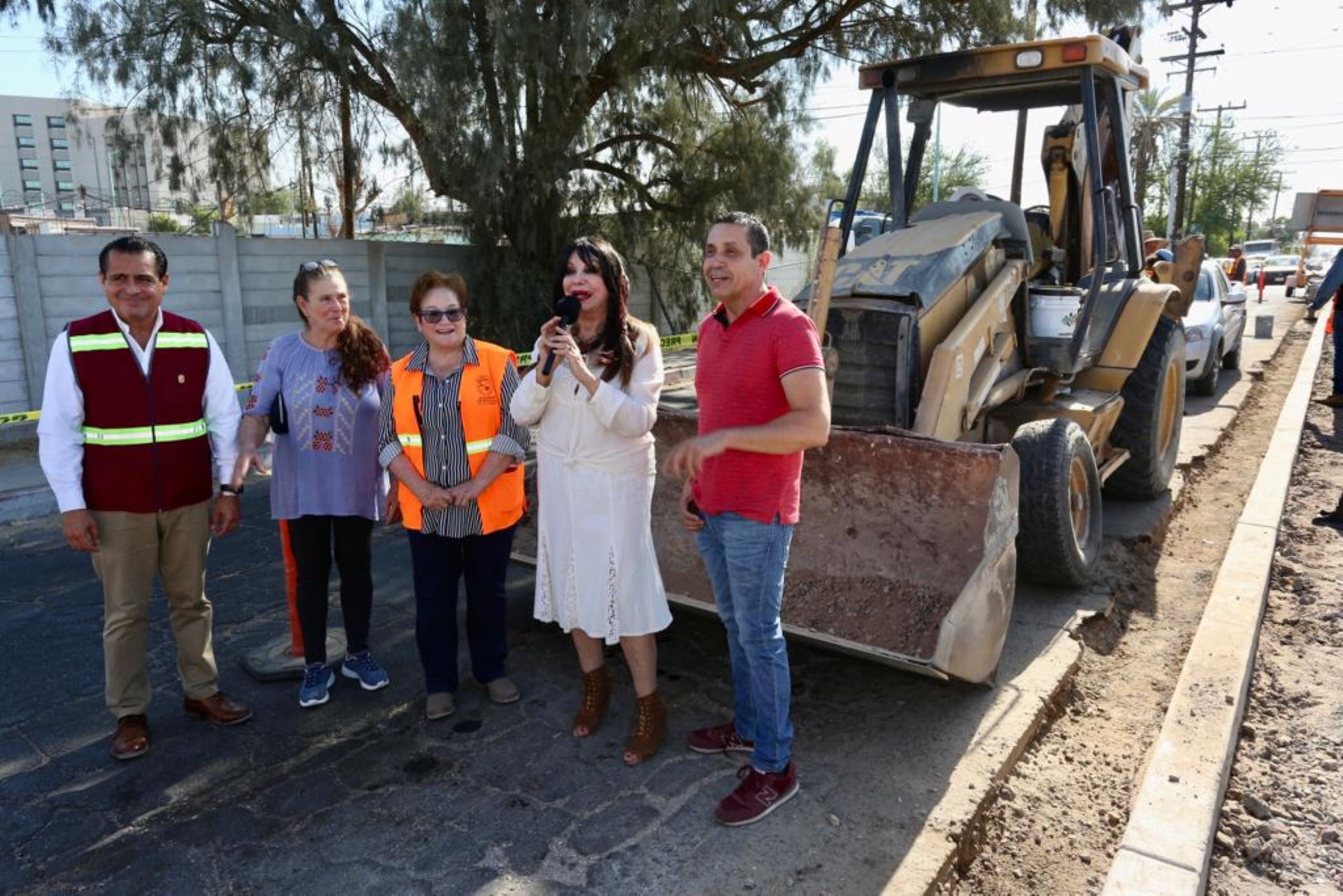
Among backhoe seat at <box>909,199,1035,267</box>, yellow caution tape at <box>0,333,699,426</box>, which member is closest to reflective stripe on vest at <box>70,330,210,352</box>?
yellow caution tape at <box>0,333,699,426</box>

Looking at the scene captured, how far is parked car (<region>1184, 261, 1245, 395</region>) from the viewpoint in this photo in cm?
1029

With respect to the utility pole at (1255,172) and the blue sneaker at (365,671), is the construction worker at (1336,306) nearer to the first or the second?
the blue sneaker at (365,671)

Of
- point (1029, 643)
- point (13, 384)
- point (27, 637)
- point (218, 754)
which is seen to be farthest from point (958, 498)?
point (13, 384)

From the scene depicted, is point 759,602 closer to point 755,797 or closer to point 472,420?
point 755,797

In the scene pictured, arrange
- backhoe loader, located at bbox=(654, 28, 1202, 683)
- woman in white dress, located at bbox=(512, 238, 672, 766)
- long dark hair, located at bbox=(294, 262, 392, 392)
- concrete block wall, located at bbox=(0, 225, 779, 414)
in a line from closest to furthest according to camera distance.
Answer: woman in white dress, located at bbox=(512, 238, 672, 766), long dark hair, located at bbox=(294, 262, 392, 392), backhoe loader, located at bbox=(654, 28, 1202, 683), concrete block wall, located at bbox=(0, 225, 779, 414)

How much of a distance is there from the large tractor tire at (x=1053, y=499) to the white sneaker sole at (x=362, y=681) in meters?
2.83

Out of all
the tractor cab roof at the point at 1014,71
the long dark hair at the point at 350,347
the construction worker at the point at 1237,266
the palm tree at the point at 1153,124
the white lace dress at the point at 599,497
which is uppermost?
the palm tree at the point at 1153,124

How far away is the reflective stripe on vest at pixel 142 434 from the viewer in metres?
3.29

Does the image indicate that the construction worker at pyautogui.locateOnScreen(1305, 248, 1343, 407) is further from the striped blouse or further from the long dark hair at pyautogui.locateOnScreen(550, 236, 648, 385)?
the striped blouse

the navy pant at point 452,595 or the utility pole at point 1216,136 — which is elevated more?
the utility pole at point 1216,136

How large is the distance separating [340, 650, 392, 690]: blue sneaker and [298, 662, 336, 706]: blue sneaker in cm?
11

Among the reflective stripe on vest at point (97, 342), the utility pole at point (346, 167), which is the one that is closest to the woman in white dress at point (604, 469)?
the reflective stripe on vest at point (97, 342)

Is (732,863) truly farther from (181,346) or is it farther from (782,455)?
(181,346)

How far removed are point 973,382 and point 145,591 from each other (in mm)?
3676
